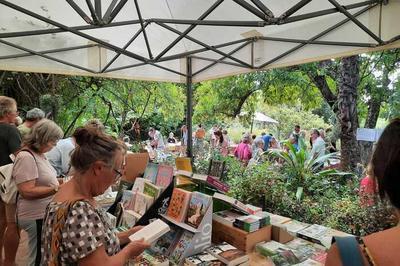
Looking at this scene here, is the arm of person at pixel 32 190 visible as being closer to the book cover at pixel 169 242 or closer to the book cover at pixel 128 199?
the book cover at pixel 128 199

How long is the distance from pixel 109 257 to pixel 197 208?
0.66 metres

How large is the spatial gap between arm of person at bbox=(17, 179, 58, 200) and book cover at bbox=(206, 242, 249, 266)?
1.13 m

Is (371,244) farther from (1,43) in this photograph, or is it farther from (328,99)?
(328,99)

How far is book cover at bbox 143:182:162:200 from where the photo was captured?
195cm

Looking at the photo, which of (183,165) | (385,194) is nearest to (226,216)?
(183,165)

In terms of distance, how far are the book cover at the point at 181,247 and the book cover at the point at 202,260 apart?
46mm

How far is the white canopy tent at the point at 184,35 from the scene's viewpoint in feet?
6.98

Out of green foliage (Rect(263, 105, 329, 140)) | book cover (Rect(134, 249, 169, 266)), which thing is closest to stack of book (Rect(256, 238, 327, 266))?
book cover (Rect(134, 249, 169, 266))

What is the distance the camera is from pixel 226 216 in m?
1.81

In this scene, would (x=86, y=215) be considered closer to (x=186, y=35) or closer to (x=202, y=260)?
(x=202, y=260)

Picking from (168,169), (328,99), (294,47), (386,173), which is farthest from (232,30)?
(328,99)

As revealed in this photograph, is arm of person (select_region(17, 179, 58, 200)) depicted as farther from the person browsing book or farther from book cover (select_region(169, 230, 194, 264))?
the person browsing book

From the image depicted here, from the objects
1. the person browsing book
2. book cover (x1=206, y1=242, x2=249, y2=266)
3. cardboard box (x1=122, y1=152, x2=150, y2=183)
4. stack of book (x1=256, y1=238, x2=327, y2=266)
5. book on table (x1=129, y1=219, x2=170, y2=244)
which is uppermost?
the person browsing book

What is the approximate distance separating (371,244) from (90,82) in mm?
7508
